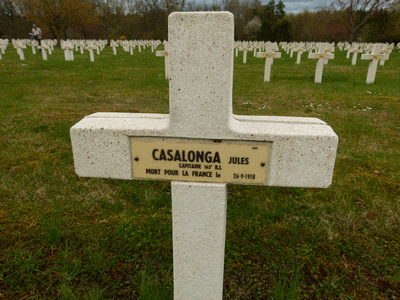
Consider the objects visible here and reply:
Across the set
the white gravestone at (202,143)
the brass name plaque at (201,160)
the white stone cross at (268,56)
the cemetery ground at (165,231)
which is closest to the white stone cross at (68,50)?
the white stone cross at (268,56)

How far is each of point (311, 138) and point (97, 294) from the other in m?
1.46

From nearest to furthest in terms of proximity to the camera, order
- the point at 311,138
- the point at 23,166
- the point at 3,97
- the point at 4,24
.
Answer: the point at 311,138, the point at 23,166, the point at 3,97, the point at 4,24

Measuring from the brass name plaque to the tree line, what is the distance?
3315 cm

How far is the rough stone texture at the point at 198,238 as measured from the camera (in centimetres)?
131

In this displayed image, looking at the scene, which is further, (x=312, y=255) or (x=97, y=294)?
(x=312, y=255)

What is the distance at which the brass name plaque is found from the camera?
121 cm

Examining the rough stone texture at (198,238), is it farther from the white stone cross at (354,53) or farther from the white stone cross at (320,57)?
the white stone cross at (354,53)

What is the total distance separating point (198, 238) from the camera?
1396mm

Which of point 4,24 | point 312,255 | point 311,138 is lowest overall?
point 312,255

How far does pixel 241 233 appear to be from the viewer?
2418 mm

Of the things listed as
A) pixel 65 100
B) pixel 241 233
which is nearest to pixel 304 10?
pixel 65 100

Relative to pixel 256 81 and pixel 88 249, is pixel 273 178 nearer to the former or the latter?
pixel 88 249

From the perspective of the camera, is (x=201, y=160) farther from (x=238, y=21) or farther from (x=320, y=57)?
(x=238, y=21)

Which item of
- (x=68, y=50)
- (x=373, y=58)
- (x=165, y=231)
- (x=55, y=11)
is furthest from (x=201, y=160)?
(x=55, y=11)
